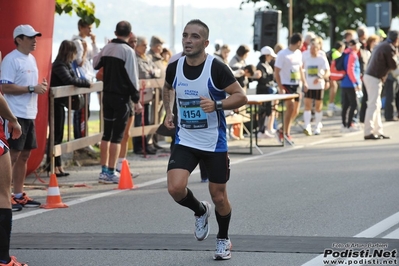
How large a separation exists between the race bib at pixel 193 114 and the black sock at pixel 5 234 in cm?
159

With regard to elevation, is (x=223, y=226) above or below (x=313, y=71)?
below

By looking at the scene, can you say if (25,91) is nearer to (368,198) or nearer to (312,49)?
(368,198)

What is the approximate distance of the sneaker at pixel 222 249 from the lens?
8055mm

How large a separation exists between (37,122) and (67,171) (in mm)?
1707

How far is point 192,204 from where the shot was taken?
8328 millimetres

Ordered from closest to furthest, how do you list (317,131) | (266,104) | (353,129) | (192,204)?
(192,204) < (266,104) < (317,131) < (353,129)

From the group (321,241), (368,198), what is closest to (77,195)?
(368,198)

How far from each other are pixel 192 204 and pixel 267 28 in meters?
17.7

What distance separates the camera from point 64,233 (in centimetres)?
950

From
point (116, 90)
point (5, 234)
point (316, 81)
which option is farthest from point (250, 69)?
point (5, 234)

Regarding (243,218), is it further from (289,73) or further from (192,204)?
(289,73)

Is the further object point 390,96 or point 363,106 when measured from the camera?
point 390,96

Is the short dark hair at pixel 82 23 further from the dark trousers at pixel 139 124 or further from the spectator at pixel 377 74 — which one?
the spectator at pixel 377 74

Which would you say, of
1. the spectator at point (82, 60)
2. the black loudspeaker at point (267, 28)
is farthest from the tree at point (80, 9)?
the black loudspeaker at point (267, 28)
